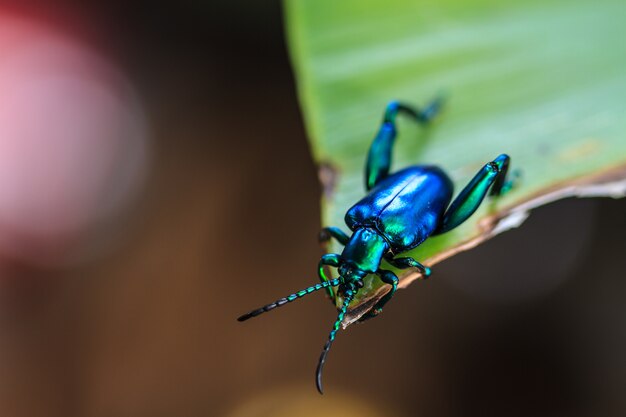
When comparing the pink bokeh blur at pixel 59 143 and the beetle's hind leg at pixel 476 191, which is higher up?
the pink bokeh blur at pixel 59 143

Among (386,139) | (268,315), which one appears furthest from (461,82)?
(268,315)

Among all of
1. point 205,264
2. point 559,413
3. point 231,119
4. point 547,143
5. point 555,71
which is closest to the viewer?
point 547,143

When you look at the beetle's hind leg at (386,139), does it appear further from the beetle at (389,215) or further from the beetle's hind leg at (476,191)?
the beetle's hind leg at (476,191)

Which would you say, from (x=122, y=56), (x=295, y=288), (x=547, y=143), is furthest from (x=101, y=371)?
(x=547, y=143)

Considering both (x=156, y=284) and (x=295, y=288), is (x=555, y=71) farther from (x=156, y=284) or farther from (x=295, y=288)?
(x=156, y=284)

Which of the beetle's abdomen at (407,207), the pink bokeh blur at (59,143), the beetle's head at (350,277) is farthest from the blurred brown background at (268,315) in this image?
the beetle's head at (350,277)

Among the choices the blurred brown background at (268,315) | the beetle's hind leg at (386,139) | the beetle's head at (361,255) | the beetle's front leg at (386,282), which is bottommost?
the blurred brown background at (268,315)

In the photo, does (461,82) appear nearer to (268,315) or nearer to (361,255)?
(361,255)
